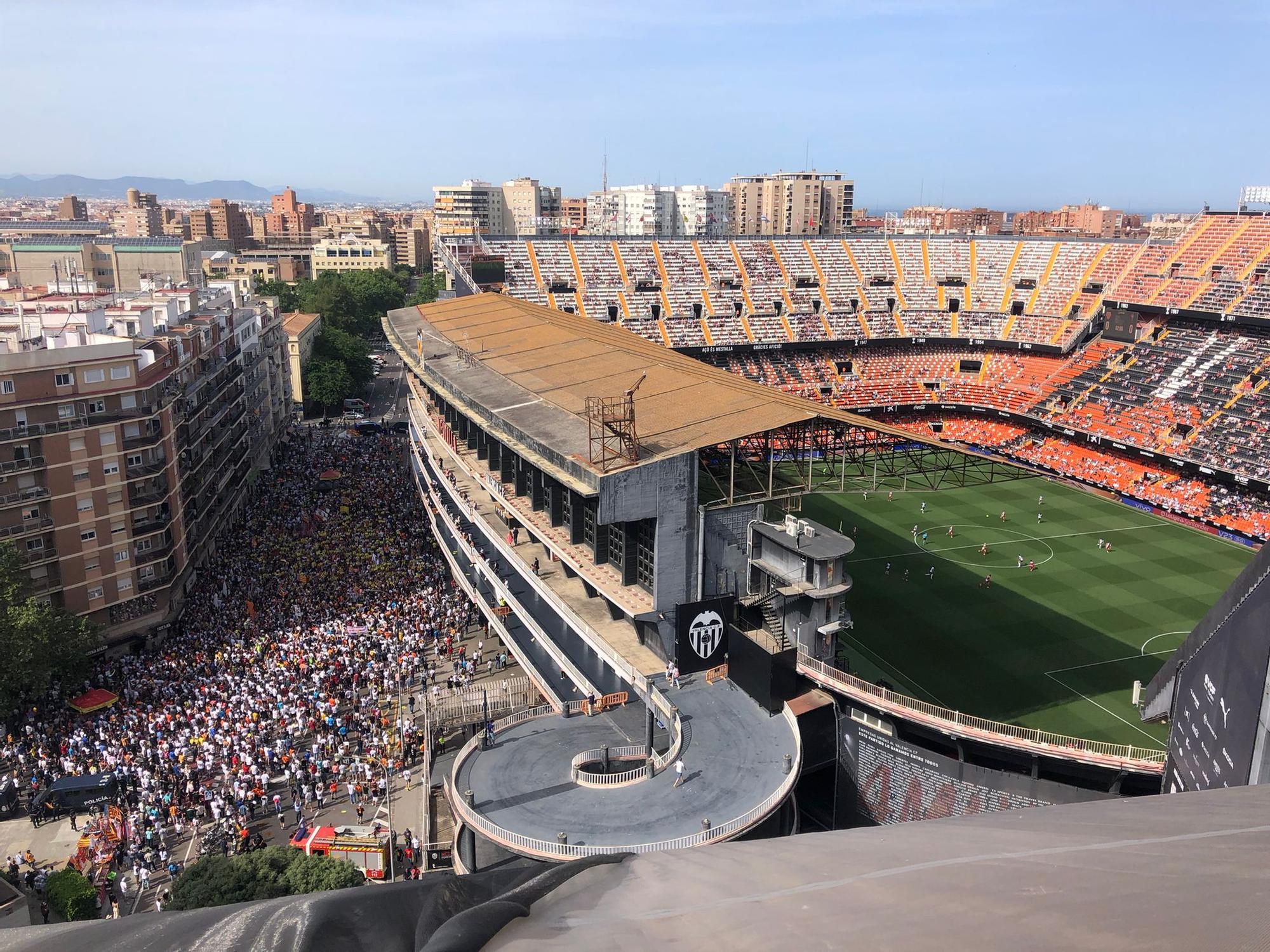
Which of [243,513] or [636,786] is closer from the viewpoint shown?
[636,786]

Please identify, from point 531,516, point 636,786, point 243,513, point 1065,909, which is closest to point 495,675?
point 531,516

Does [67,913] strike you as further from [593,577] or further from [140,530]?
[140,530]

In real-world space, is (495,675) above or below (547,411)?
below

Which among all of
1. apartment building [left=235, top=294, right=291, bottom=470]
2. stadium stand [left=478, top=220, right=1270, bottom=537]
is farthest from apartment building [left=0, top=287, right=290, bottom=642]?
stadium stand [left=478, top=220, right=1270, bottom=537]

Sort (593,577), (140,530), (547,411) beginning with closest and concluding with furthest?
(593,577), (547,411), (140,530)

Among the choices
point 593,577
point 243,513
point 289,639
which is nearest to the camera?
point 593,577

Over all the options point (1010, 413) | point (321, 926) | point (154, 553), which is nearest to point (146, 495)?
point (154, 553)
